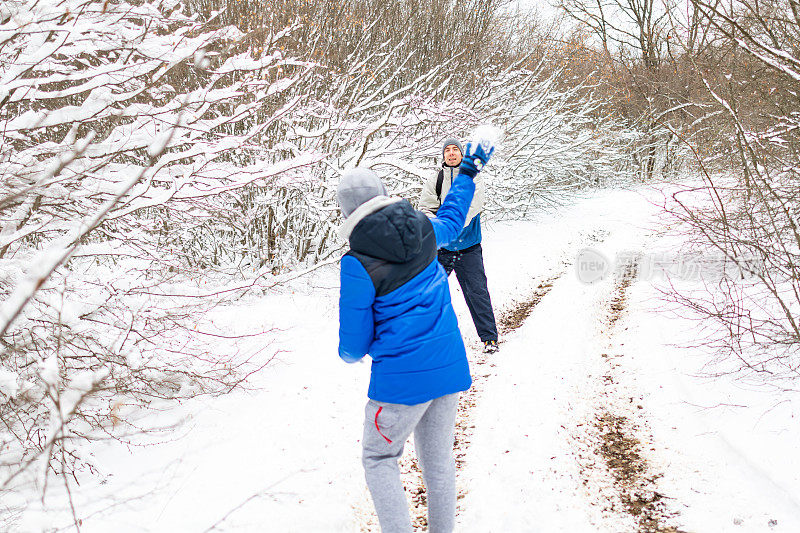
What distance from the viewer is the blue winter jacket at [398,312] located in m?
1.84

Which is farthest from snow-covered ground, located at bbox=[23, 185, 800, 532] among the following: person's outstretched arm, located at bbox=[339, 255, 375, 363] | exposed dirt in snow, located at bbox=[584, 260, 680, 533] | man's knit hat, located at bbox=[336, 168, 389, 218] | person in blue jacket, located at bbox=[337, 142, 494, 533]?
man's knit hat, located at bbox=[336, 168, 389, 218]

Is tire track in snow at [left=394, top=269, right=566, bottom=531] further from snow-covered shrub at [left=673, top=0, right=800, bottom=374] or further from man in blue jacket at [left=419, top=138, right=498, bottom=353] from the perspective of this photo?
snow-covered shrub at [left=673, top=0, right=800, bottom=374]

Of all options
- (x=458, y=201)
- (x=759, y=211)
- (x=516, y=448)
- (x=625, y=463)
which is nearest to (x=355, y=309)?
(x=458, y=201)

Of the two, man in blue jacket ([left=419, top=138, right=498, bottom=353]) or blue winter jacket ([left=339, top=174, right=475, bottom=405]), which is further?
man in blue jacket ([left=419, top=138, right=498, bottom=353])

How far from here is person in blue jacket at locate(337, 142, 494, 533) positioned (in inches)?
72.6

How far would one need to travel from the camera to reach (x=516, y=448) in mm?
3193

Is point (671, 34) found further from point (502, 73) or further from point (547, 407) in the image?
point (502, 73)

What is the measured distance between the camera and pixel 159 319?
343 cm

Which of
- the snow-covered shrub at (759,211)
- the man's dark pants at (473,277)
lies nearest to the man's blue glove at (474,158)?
the snow-covered shrub at (759,211)

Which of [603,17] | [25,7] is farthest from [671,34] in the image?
[603,17]

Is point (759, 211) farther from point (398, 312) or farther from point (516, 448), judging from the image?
point (398, 312)

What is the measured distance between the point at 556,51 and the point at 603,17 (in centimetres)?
1028

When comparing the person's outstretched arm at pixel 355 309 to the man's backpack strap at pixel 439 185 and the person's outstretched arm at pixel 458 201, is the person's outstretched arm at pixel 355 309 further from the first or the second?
the man's backpack strap at pixel 439 185

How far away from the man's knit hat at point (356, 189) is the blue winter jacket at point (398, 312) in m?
0.12
